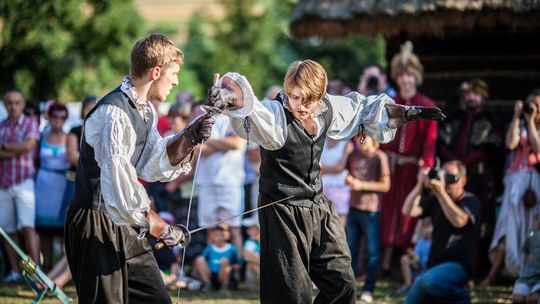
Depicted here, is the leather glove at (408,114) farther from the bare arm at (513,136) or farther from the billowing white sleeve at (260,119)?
the bare arm at (513,136)

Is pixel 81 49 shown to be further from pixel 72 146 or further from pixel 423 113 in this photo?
pixel 423 113

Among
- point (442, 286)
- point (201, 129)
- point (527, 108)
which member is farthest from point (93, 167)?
point (527, 108)

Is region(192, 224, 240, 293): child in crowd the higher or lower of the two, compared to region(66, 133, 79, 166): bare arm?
lower

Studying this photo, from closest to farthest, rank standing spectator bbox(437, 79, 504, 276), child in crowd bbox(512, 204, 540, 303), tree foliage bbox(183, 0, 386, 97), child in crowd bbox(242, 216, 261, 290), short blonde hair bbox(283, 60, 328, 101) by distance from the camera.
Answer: short blonde hair bbox(283, 60, 328, 101), child in crowd bbox(512, 204, 540, 303), child in crowd bbox(242, 216, 261, 290), standing spectator bbox(437, 79, 504, 276), tree foliage bbox(183, 0, 386, 97)

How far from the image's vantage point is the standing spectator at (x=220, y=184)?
9.61 metres

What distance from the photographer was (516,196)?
9.28 meters

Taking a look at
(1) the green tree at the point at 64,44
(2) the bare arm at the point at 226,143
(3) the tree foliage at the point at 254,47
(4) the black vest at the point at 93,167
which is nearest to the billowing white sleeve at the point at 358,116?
(4) the black vest at the point at 93,167

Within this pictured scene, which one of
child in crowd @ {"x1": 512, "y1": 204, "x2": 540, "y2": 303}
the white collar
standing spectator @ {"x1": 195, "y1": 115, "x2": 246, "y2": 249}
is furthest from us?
standing spectator @ {"x1": 195, "y1": 115, "x2": 246, "y2": 249}

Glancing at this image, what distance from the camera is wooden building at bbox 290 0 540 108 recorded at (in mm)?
10148

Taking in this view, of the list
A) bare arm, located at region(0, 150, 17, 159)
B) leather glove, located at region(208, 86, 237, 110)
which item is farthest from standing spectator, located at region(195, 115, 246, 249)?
leather glove, located at region(208, 86, 237, 110)

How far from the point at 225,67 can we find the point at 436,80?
48.4ft

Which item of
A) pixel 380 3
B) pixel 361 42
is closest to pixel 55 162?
pixel 380 3

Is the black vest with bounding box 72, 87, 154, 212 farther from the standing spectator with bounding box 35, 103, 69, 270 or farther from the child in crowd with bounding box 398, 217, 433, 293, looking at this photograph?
the child in crowd with bounding box 398, 217, 433, 293

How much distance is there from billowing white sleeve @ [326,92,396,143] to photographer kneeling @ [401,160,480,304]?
1.55 meters
